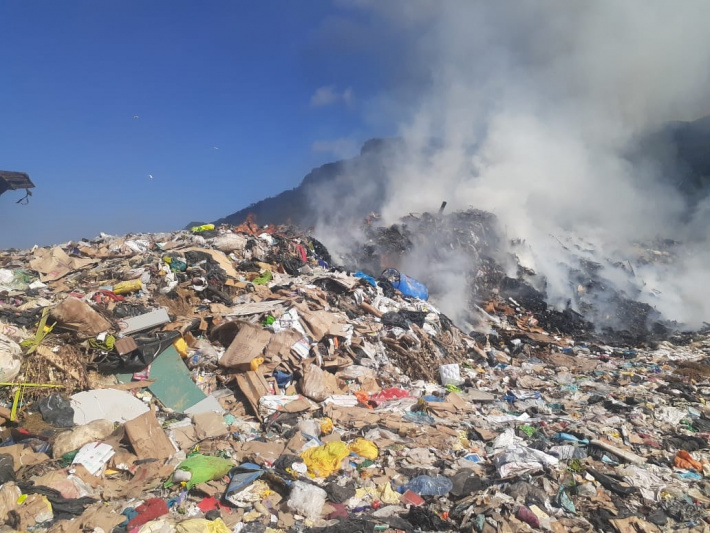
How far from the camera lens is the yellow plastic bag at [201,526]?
106 inches

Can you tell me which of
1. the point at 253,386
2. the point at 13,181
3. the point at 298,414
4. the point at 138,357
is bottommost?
the point at 298,414

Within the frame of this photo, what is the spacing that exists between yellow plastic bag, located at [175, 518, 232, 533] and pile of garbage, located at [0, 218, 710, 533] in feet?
0.05

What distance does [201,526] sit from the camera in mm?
2730

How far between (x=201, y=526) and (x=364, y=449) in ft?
5.75

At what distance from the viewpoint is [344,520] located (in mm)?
3016

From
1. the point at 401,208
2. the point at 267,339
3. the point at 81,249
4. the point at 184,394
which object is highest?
the point at 401,208

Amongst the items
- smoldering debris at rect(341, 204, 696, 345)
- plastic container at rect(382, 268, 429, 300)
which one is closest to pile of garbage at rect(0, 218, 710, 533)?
plastic container at rect(382, 268, 429, 300)

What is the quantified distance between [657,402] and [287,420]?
532 centimetres

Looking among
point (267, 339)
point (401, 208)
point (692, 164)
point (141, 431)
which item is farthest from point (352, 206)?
point (692, 164)

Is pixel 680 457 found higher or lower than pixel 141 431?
lower

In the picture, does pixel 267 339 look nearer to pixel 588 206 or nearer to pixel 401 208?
pixel 401 208

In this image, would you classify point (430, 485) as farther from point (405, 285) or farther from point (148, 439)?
point (405, 285)

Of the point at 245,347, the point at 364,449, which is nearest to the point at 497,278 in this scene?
the point at 245,347

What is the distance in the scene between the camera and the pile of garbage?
3.11 m
